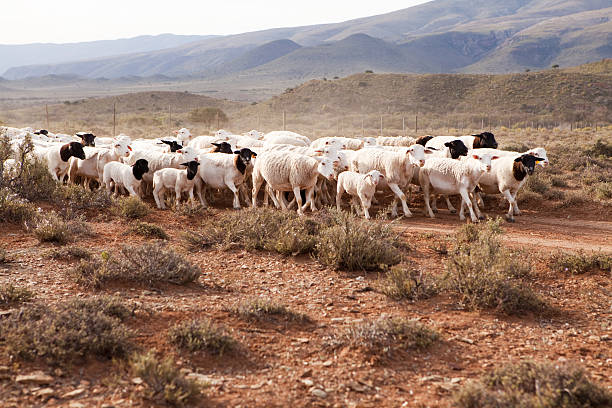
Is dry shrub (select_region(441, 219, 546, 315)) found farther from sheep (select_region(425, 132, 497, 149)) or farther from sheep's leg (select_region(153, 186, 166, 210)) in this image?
sheep (select_region(425, 132, 497, 149))

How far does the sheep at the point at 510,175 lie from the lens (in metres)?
11.4

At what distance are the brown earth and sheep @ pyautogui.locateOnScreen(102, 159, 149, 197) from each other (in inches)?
170

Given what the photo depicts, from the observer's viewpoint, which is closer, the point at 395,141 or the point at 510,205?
the point at 510,205

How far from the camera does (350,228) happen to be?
25.3 ft

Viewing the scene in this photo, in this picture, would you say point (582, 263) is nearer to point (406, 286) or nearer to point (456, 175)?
point (406, 286)

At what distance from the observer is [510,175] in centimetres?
1165

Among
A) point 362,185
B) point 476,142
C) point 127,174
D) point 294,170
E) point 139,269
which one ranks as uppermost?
point 476,142

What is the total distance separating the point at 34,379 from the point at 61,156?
11184 mm

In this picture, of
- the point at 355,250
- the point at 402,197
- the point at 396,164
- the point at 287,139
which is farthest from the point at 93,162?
the point at 355,250

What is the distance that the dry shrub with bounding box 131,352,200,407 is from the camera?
3918mm

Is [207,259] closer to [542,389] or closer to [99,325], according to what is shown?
[99,325]

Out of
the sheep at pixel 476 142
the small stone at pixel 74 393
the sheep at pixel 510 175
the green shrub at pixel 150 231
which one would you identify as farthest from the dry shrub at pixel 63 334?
the sheep at pixel 476 142

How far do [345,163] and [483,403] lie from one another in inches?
355

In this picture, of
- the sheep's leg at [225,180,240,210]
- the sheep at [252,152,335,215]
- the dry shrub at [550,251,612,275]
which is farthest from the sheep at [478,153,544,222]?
the sheep's leg at [225,180,240,210]
